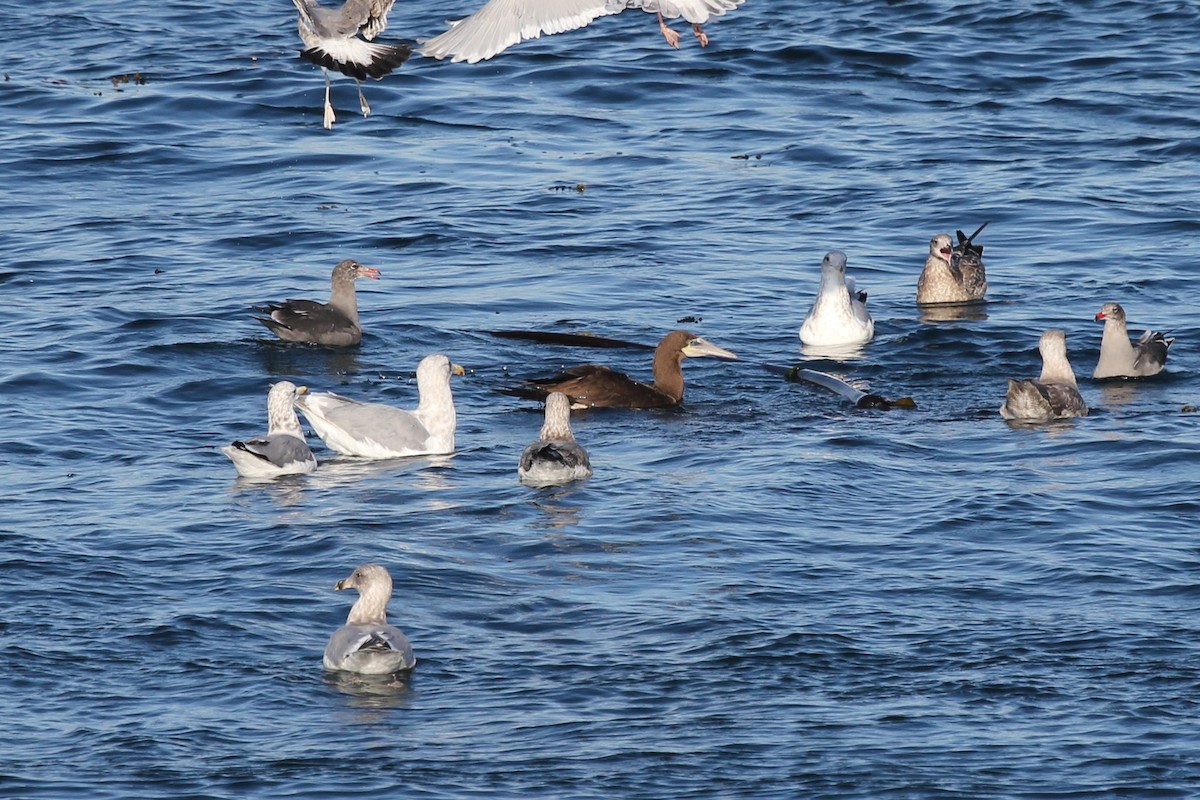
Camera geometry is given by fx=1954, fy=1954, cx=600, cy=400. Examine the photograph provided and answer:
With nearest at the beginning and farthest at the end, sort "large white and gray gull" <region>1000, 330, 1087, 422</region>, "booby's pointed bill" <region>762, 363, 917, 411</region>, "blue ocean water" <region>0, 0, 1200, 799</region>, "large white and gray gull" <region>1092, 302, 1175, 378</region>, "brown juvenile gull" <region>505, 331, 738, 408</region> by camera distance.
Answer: "blue ocean water" <region>0, 0, 1200, 799</region>, "large white and gray gull" <region>1000, 330, 1087, 422</region>, "brown juvenile gull" <region>505, 331, 738, 408</region>, "booby's pointed bill" <region>762, 363, 917, 411</region>, "large white and gray gull" <region>1092, 302, 1175, 378</region>

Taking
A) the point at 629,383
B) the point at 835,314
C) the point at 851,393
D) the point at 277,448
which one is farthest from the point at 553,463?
the point at 835,314

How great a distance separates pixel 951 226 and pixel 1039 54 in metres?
7.89

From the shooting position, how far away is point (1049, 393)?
14398 millimetres

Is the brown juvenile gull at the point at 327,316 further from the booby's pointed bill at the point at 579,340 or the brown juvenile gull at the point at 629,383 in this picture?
the brown juvenile gull at the point at 629,383

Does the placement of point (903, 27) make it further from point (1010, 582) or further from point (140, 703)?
point (140, 703)

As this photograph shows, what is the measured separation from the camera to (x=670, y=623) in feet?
34.5

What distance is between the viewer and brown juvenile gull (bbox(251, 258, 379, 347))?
54.1ft

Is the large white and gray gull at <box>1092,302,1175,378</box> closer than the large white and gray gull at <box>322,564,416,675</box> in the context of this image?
No

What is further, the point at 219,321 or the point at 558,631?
the point at 219,321

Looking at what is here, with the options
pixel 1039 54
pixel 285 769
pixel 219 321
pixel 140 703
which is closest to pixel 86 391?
pixel 219 321

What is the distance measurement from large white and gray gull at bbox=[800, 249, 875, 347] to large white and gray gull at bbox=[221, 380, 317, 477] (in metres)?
4.76

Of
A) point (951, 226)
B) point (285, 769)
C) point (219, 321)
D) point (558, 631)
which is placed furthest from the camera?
point (951, 226)

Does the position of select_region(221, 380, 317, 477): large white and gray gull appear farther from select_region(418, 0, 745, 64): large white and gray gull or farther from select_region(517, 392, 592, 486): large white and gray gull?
select_region(418, 0, 745, 64): large white and gray gull

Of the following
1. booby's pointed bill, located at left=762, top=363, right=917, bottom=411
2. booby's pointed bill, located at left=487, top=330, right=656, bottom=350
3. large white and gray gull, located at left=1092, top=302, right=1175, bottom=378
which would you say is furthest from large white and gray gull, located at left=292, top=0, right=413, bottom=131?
large white and gray gull, located at left=1092, top=302, right=1175, bottom=378
